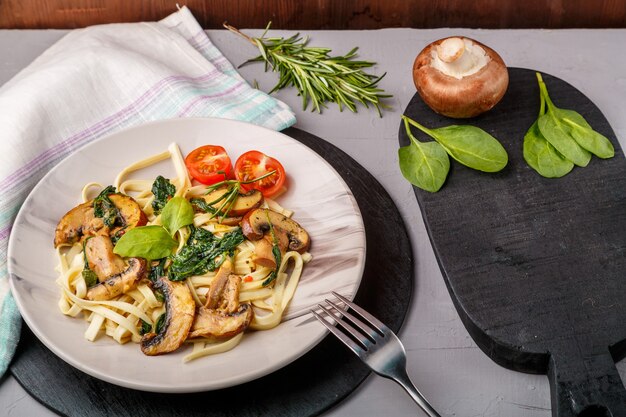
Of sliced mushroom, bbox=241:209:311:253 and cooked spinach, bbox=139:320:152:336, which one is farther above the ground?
sliced mushroom, bbox=241:209:311:253

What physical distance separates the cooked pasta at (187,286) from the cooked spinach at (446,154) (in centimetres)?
47

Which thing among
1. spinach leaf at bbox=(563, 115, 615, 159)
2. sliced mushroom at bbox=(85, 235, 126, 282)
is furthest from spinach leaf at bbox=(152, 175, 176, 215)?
spinach leaf at bbox=(563, 115, 615, 159)

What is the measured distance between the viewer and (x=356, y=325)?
204 cm

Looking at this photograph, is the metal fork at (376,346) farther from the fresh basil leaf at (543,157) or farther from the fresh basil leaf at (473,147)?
the fresh basil leaf at (543,157)

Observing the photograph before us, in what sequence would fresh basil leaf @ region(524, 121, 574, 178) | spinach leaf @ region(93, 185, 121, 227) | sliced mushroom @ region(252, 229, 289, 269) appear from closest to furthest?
sliced mushroom @ region(252, 229, 289, 269) < spinach leaf @ region(93, 185, 121, 227) < fresh basil leaf @ region(524, 121, 574, 178)

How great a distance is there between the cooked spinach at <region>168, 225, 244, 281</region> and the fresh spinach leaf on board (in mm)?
1059

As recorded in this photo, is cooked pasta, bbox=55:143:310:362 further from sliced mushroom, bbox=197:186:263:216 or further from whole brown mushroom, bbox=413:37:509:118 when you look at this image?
whole brown mushroom, bbox=413:37:509:118

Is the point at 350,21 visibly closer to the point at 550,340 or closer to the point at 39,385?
the point at 550,340

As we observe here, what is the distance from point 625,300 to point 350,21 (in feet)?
5.99

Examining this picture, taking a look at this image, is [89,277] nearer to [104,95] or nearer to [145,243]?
[145,243]

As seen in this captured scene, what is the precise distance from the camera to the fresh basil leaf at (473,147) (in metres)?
2.52

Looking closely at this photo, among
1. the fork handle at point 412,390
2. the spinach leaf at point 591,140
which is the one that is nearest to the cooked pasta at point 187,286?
the fork handle at point 412,390

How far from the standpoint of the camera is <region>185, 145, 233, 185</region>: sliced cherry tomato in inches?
98.2

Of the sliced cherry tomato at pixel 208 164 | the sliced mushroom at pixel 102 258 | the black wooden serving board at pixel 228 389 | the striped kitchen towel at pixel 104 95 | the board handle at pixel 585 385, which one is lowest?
the black wooden serving board at pixel 228 389
